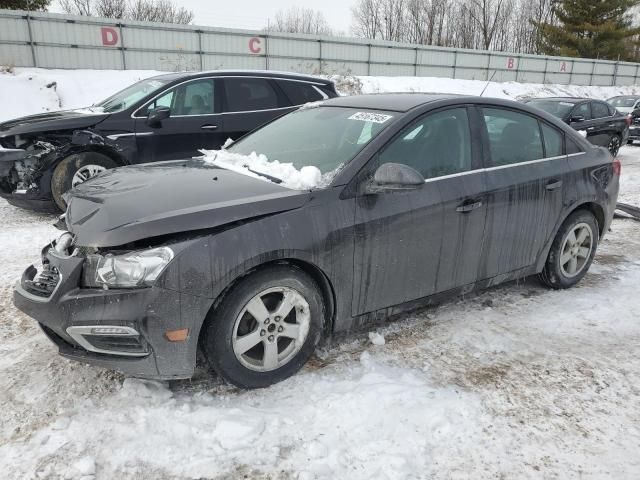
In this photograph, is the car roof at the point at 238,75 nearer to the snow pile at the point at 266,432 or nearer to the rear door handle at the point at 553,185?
the rear door handle at the point at 553,185

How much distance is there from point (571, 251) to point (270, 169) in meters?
2.73

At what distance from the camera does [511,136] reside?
3918 mm

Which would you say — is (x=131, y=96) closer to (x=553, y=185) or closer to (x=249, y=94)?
(x=249, y=94)

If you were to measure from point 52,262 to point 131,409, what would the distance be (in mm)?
874

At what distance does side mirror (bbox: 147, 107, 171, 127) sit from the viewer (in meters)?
6.46

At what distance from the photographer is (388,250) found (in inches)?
124

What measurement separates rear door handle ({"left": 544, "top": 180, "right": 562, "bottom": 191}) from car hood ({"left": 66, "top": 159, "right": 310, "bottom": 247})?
2110 millimetres

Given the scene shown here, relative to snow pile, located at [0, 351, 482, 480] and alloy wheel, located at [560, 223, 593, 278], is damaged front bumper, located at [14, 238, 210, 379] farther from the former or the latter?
alloy wheel, located at [560, 223, 593, 278]

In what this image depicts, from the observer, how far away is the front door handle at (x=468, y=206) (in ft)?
11.2

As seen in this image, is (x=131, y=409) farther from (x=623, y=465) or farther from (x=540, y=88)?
(x=540, y=88)

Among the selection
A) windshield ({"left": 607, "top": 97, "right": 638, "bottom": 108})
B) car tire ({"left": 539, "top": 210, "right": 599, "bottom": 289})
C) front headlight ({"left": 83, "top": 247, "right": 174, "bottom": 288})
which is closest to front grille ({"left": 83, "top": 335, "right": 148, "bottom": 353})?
front headlight ({"left": 83, "top": 247, "right": 174, "bottom": 288})

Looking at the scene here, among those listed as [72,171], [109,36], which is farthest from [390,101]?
[109,36]

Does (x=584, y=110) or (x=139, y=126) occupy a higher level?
(x=584, y=110)

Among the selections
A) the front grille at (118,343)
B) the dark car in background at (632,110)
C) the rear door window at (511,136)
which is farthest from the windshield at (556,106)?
the front grille at (118,343)
